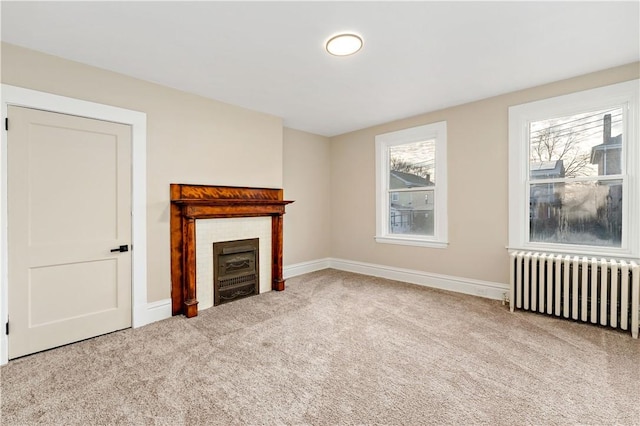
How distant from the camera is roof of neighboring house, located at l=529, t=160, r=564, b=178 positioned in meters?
3.28

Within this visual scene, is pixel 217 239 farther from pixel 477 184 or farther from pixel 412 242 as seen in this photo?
pixel 477 184

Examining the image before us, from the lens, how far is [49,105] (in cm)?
246

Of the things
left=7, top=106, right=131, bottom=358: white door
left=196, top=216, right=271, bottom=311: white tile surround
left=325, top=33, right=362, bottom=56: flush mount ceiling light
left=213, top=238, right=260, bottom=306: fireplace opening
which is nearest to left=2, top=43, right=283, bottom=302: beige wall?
left=7, top=106, right=131, bottom=358: white door

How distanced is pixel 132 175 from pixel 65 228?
0.72 metres

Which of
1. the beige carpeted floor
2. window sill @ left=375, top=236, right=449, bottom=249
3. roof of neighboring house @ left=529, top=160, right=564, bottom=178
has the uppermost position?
roof of neighboring house @ left=529, top=160, right=564, bottom=178

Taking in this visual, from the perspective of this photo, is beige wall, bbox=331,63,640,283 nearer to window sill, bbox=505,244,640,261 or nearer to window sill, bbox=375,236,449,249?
window sill, bbox=375,236,449,249

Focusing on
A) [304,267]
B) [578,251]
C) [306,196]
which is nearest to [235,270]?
[304,267]

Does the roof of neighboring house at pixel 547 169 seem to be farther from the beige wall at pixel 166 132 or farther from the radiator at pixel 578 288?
the beige wall at pixel 166 132

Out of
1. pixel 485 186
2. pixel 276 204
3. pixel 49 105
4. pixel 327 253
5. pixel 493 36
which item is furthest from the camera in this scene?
pixel 327 253

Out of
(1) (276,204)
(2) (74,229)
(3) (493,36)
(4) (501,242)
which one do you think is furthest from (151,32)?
(4) (501,242)

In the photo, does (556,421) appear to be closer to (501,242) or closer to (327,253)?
(501,242)

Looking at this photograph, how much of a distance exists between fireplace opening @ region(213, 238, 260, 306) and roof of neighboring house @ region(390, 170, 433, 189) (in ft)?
8.09

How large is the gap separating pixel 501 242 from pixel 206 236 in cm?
363

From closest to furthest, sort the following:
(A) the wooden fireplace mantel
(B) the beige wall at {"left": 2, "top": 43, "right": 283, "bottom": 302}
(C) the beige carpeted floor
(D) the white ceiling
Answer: (C) the beige carpeted floor, (D) the white ceiling, (B) the beige wall at {"left": 2, "top": 43, "right": 283, "bottom": 302}, (A) the wooden fireplace mantel
